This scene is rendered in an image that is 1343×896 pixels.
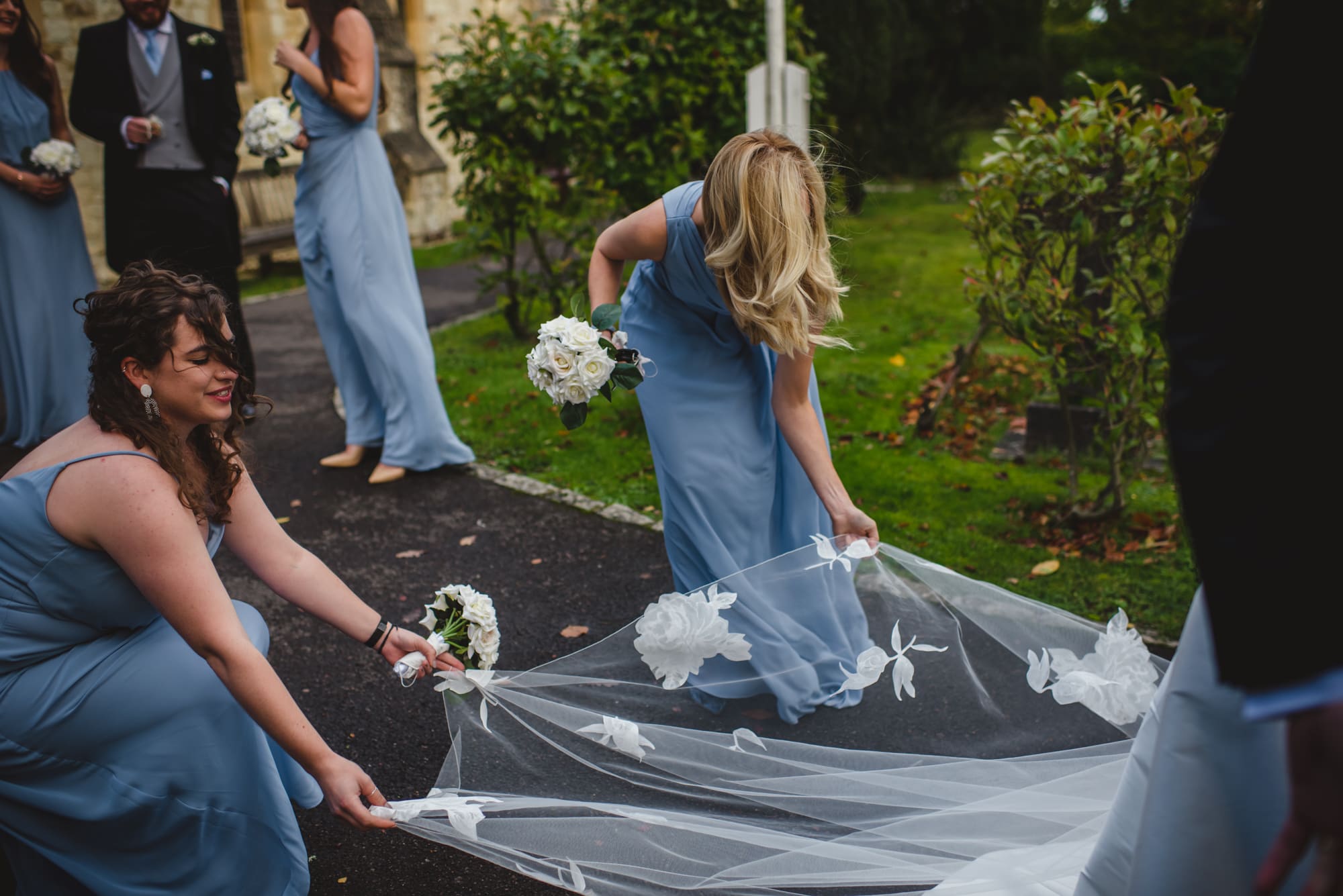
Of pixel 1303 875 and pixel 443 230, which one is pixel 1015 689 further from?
pixel 443 230

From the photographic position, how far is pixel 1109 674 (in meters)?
2.74

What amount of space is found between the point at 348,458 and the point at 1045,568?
386 centimetres

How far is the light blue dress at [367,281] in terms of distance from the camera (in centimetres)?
563

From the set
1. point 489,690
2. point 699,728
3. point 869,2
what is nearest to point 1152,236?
point 699,728

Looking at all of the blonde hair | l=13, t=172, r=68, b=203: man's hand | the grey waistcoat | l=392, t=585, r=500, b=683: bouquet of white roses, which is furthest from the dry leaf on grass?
l=13, t=172, r=68, b=203: man's hand

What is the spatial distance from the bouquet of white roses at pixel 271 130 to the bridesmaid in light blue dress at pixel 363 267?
208 millimetres

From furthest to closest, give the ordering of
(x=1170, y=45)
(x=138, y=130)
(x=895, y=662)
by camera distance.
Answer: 1. (x=1170, y=45)
2. (x=138, y=130)
3. (x=895, y=662)

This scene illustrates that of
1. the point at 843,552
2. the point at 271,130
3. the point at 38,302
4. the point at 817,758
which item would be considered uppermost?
the point at 271,130

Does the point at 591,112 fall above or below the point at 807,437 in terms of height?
above

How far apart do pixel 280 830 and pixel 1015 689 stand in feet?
6.39

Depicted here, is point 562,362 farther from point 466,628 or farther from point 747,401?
point 466,628

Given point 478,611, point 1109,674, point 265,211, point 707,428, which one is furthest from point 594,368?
point 265,211

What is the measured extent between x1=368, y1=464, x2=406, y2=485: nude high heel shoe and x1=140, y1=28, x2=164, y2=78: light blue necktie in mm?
2500

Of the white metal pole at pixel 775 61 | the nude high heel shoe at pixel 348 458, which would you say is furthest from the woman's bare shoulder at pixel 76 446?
the white metal pole at pixel 775 61
